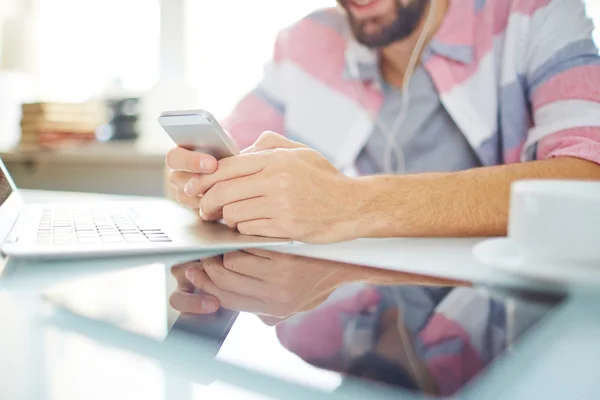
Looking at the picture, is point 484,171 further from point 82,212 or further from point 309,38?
point 309,38

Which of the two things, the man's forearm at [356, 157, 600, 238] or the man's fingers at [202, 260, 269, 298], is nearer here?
the man's fingers at [202, 260, 269, 298]

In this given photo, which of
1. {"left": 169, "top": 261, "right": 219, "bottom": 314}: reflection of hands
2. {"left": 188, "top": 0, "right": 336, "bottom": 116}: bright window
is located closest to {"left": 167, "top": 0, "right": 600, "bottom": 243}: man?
{"left": 169, "top": 261, "right": 219, "bottom": 314}: reflection of hands

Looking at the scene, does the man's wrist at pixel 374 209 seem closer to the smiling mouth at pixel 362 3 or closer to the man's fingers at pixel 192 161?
the man's fingers at pixel 192 161

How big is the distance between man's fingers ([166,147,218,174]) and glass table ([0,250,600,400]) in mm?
216

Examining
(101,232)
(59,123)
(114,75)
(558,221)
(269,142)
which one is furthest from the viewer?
(114,75)

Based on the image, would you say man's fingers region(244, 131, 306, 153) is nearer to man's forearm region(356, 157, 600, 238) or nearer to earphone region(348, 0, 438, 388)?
man's forearm region(356, 157, 600, 238)

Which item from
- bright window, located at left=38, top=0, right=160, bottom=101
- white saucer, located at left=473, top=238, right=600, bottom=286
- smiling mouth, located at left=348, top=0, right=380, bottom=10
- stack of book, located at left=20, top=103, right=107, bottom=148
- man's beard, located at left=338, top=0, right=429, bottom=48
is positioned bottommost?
stack of book, located at left=20, top=103, right=107, bottom=148

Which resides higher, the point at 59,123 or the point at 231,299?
the point at 231,299

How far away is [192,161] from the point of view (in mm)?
684

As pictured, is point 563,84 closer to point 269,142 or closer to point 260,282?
point 269,142

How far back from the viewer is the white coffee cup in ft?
1.30

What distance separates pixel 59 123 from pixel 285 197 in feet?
6.56

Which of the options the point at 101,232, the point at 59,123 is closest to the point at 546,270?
the point at 101,232

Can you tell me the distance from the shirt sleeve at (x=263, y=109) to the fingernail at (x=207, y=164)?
629mm
